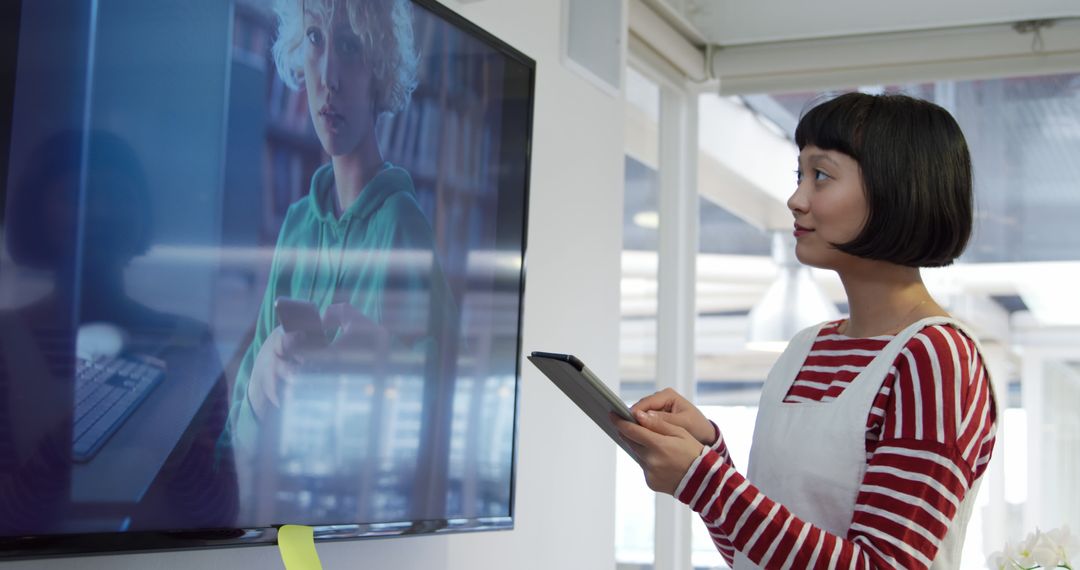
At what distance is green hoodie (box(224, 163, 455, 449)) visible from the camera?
1454 millimetres

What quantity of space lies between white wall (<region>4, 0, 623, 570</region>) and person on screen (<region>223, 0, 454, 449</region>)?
1.54ft

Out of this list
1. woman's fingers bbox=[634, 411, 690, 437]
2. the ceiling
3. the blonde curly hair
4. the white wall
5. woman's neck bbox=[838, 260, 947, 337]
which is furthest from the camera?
the ceiling

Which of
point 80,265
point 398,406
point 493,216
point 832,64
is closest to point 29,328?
point 80,265

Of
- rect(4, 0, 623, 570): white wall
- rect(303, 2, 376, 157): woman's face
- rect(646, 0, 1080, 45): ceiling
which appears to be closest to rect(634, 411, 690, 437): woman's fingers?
rect(303, 2, 376, 157): woman's face

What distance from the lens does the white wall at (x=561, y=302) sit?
245cm

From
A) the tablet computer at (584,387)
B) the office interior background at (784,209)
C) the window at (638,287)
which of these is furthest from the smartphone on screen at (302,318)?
the window at (638,287)

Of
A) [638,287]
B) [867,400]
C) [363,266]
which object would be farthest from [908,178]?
[638,287]

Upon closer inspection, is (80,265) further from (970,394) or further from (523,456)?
(523,456)

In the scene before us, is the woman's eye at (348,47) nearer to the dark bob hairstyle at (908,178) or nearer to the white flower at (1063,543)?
the dark bob hairstyle at (908,178)

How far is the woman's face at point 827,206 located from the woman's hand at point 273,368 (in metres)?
0.67

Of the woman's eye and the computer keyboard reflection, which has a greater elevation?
the woman's eye

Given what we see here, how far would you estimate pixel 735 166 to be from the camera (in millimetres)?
4113

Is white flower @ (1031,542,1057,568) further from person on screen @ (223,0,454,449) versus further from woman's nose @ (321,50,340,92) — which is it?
woman's nose @ (321,50,340,92)

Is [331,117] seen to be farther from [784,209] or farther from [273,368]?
[784,209]
